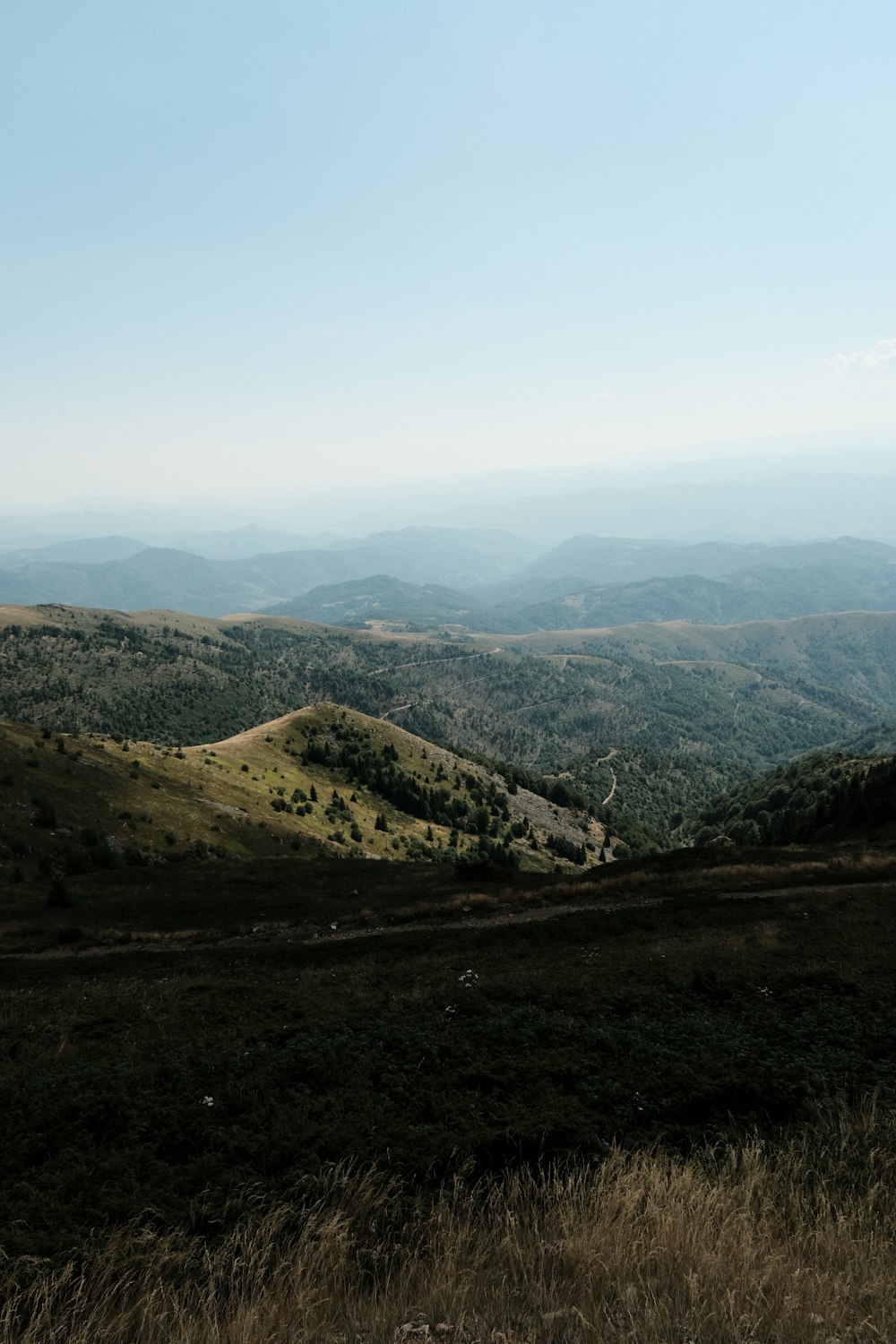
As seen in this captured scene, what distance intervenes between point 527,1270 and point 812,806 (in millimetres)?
110175

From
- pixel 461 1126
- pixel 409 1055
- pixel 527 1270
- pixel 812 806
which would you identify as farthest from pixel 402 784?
pixel 527 1270

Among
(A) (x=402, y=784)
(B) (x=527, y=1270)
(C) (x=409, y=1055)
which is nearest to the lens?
(B) (x=527, y=1270)

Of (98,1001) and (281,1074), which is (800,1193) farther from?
(98,1001)

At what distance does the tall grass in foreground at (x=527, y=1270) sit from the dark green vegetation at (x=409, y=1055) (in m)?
1.04

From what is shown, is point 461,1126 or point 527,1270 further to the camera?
point 461,1126

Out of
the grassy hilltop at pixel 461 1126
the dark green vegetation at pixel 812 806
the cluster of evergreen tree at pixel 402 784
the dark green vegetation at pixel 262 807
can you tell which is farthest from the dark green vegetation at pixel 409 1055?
the cluster of evergreen tree at pixel 402 784

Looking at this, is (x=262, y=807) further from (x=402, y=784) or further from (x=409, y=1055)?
(x=409, y=1055)

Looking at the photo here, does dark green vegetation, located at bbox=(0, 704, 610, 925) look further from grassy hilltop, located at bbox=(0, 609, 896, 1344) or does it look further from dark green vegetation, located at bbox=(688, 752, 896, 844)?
dark green vegetation, located at bbox=(688, 752, 896, 844)

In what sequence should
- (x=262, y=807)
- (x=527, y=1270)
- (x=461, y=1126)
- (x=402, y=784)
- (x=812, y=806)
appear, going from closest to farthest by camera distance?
1. (x=527, y=1270)
2. (x=461, y=1126)
3. (x=262, y=807)
4. (x=812, y=806)
5. (x=402, y=784)

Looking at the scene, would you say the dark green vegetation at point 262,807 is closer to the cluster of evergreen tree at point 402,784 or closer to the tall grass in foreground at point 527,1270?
the cluster of evergreen tree at point 402,784

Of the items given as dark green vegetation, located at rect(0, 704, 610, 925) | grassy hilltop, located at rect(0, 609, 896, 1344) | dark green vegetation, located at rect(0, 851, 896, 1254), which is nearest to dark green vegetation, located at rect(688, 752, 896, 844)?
grassy hilltop, located at rect(0, 609, 896, 1344)

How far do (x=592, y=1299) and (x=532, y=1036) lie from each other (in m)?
7.31

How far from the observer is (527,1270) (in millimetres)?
5723

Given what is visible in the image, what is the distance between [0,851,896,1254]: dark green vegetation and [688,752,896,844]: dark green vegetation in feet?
102
